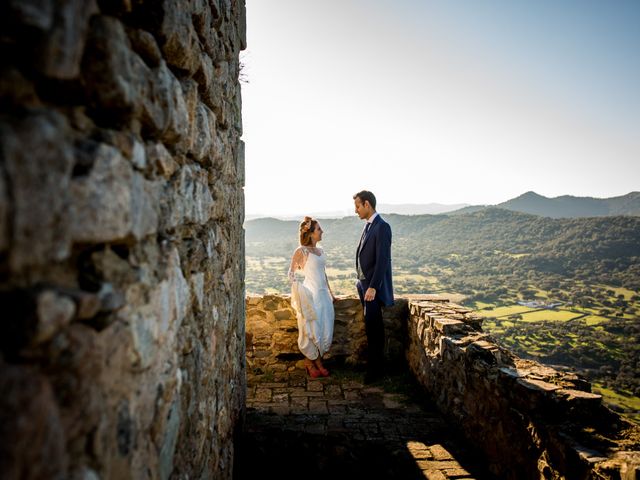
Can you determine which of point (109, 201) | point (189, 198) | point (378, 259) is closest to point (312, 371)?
point (378, 259)

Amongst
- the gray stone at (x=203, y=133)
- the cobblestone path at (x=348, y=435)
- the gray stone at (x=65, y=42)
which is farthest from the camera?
the cobblestone path at (x=348, y=435)

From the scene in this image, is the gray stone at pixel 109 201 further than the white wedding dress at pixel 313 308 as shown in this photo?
No

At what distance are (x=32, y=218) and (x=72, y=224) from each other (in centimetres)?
11

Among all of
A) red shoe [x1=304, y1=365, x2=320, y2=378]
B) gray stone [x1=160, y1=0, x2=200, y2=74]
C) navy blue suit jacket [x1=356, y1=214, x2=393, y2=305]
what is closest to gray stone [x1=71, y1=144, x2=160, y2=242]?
gray stone [x1=160, y1=0, x2=200, y2=74]

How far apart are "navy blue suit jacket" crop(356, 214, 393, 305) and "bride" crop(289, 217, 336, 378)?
0.62 meters

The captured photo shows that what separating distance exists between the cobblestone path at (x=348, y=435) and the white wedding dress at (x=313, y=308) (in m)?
0.49

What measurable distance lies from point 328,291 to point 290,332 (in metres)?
0.85

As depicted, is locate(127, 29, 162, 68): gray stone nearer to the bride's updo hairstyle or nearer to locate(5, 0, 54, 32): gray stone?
locate(5, 0, 54, 32): gray stone

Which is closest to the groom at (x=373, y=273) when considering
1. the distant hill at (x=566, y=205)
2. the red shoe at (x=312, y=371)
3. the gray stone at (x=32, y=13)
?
the red shoe at (x=312, y=371)

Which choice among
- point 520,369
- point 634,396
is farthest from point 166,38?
point 634,396

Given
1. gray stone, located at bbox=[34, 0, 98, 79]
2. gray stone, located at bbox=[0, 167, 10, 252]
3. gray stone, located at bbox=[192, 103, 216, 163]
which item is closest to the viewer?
gray stone, located at bbox=[0, 167, 10, 252]

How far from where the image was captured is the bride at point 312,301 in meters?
5.25

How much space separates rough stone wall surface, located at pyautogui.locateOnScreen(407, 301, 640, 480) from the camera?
2398mm

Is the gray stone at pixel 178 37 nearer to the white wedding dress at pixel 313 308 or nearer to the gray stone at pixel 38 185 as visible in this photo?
the gray stone at pixel 38 185
